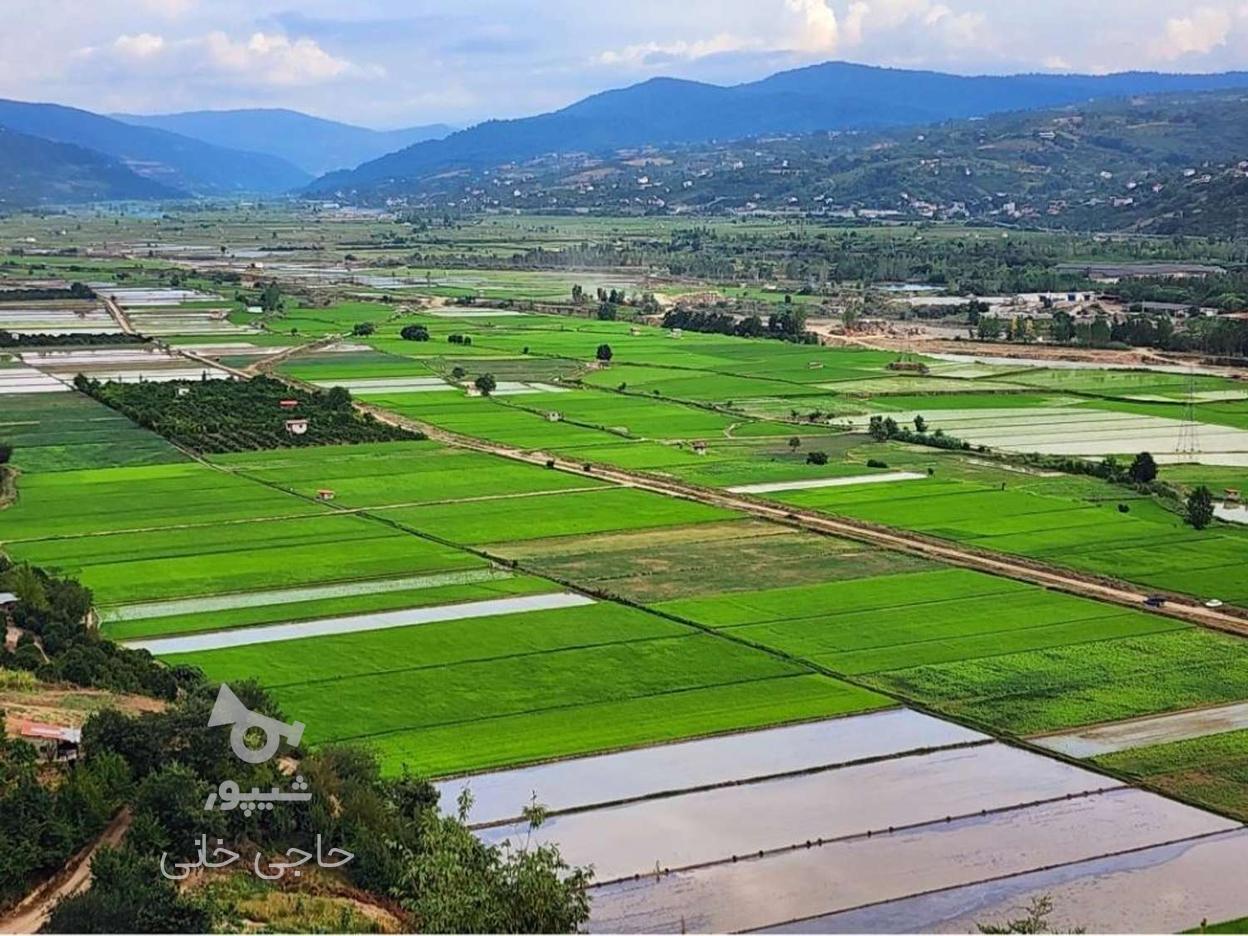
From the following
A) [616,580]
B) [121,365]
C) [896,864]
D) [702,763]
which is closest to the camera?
[896,864]

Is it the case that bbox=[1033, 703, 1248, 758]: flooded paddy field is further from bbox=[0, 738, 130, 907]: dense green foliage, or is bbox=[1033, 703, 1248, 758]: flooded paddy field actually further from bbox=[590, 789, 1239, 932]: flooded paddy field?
bbox=[0, 738, 130, 907]: dense green foliage

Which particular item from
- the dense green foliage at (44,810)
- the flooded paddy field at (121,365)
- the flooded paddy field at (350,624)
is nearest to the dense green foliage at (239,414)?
the flooded paddy field at (121,365)

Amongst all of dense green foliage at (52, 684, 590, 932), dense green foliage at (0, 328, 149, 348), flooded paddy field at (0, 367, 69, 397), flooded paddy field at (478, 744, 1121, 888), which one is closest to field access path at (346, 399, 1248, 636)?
flooded paddy field at (478, 744, 1121, 888)

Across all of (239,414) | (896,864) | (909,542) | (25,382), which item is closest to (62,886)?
(896,864)

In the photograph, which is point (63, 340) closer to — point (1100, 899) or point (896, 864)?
point (896, 864)

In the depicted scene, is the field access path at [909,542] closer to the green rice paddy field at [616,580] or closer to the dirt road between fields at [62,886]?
the green rice paddy field at [616,580]
